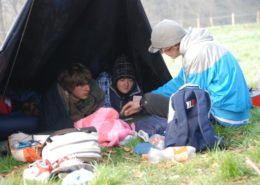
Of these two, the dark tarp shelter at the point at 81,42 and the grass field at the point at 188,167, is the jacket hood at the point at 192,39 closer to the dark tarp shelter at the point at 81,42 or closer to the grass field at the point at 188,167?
the grass field at the point at 188,167

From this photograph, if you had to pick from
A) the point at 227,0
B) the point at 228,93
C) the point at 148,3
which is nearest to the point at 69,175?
the point at 228,93

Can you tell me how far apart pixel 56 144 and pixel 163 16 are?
83.8 feet

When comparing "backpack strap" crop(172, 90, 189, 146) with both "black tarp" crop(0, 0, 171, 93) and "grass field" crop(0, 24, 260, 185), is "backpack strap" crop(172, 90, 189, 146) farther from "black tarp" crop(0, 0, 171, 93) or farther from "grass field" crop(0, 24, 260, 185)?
"black tarp" crop(0, 0, 171, 93)

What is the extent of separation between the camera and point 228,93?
13.0ft

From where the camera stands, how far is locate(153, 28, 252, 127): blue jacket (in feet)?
12.9

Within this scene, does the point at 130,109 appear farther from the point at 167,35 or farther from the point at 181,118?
the point at 181,118

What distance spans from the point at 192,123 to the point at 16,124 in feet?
6.14

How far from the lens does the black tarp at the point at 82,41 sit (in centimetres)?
462

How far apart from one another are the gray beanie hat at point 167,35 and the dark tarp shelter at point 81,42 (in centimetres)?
87

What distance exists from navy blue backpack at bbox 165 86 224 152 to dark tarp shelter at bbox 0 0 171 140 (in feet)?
5.37

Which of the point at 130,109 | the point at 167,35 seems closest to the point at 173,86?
the point at 130,109

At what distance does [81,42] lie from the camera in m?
5.38

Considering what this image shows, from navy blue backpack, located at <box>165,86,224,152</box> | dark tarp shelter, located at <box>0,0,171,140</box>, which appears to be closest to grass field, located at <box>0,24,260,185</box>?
navy blue backpack, located at <box>165,86,224,152</box>

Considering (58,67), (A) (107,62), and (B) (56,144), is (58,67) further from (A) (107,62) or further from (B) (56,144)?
(B) (56,144)
